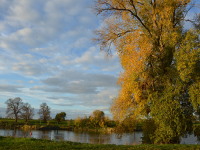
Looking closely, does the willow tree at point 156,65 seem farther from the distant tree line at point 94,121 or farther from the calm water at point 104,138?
the distant tree line at point 94,121

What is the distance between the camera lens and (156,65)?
19109mm

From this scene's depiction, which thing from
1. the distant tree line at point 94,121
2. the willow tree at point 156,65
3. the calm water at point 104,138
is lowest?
the calm water at point 104,138

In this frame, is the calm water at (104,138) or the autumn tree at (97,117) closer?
the calm water at (104,138)

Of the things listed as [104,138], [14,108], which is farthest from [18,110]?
[104,138]

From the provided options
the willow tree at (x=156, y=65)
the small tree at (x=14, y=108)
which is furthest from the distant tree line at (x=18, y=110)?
the willow tree at (x=156, y=65)

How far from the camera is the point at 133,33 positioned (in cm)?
1989

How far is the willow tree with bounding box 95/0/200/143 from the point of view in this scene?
55.9ft

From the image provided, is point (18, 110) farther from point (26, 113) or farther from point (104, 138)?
point (104, 138)

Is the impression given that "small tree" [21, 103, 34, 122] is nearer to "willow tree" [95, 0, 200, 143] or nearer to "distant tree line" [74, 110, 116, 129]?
"distant tree line" [74, 110, 116, 129]

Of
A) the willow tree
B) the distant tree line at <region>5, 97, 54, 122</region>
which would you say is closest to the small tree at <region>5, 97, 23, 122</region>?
the distant tree line at <region>5, 97, 54, 122</region>

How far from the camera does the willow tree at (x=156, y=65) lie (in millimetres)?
17031

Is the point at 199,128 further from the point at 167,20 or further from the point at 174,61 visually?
the point at 167,20

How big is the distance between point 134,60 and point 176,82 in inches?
149

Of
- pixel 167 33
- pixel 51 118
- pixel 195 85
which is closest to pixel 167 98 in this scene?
pixel 195 85
